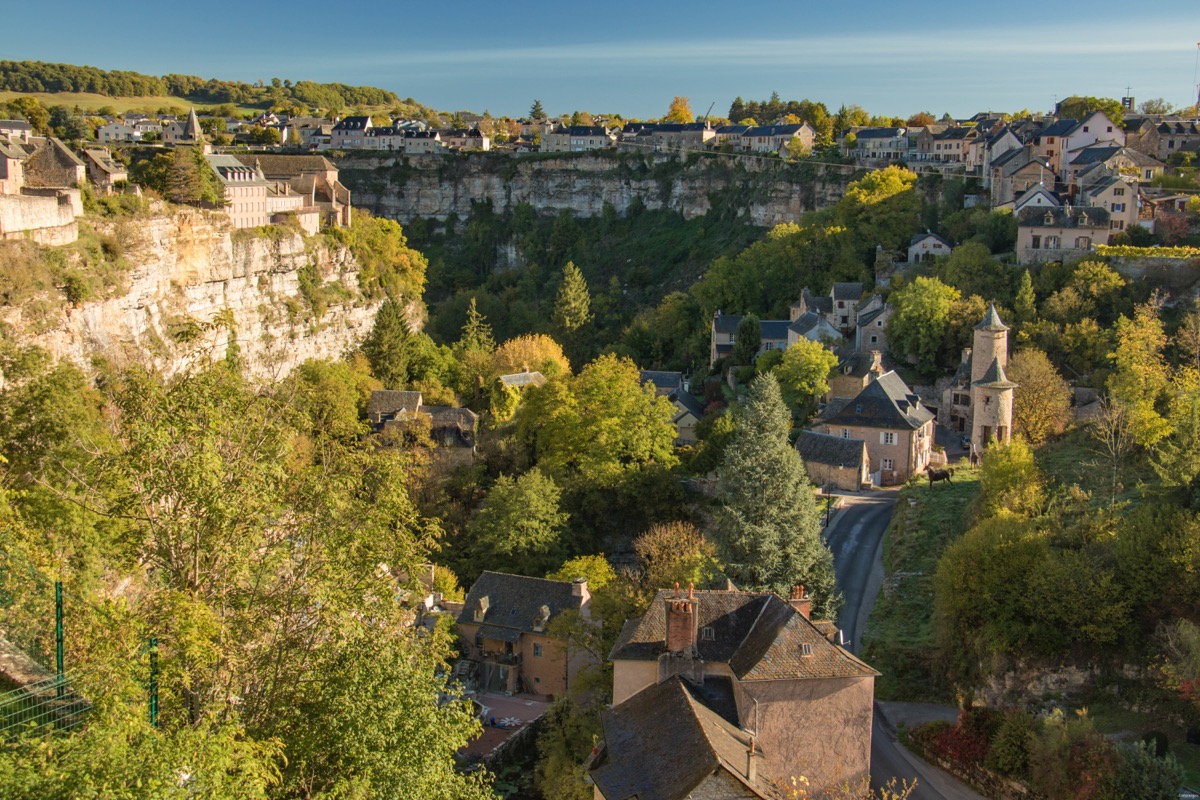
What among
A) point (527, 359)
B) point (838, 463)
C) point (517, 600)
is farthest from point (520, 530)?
point (527, 359)

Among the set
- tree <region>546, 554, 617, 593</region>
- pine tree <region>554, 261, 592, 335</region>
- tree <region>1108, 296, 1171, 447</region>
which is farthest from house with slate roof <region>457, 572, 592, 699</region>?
pine tree <region>554, 261, 592, 335</region>

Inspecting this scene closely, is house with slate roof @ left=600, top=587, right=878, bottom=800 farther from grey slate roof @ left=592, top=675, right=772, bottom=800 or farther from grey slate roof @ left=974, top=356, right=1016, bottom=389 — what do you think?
grey slate roof @ left=974, top=356, right=1016, bottom=389

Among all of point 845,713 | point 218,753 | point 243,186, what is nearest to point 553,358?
point 243,186

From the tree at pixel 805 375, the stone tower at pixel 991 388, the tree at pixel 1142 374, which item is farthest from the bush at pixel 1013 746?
the tree at pixel 805 375

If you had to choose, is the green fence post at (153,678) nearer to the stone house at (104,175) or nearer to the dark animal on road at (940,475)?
the dark animal on road at (940,475)

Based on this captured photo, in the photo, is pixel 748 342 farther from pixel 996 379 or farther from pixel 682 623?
pixel 682 623

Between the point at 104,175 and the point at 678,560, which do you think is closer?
the point at 678,560
